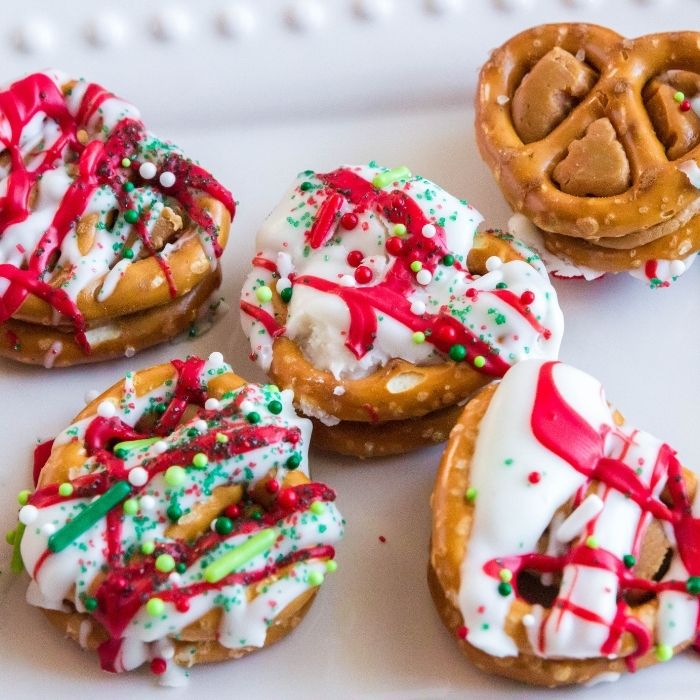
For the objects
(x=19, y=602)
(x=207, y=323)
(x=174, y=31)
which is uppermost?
(x=174, y=31)

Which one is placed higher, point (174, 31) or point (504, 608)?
point (174, 31)

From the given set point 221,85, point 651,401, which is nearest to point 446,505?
point 651,401

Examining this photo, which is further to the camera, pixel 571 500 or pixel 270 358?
pixel 270 358

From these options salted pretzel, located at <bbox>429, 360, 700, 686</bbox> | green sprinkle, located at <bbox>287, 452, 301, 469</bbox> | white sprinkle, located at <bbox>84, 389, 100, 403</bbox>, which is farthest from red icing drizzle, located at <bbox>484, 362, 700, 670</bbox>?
white sprinkle, located at <bbox>84, 389, 100, 403</bbox>

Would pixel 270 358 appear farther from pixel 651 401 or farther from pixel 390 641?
pixel 651 401

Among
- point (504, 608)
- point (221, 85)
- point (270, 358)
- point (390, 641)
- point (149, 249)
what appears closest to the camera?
point (504, 608)

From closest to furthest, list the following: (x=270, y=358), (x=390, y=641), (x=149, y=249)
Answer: (x=390, y=641)
(x=270, y=358)
(x=149, y=249)
